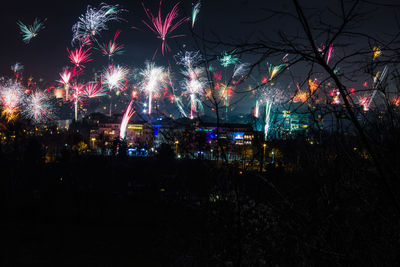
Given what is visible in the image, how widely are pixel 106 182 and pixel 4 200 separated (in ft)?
30.1

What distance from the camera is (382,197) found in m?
4.38

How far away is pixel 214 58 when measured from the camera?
217 centimetres

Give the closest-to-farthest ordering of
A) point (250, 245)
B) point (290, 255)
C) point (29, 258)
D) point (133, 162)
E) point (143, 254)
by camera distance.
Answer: point (290, 255) → point (250, 245) → point (29, 258) → point (143, 254) → point (133, 162)

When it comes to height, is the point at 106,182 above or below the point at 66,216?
above

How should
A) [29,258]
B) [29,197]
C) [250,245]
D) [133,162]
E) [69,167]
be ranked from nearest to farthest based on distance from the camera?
1. [250,245]
2. [29,258]
3. [29,197]
4. [69,167]
5. [133,162]

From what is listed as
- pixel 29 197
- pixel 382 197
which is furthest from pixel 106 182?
pixel 382 197

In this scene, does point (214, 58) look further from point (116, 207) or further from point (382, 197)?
point (116, 207)

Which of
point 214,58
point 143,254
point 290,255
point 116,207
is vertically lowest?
point 143,254

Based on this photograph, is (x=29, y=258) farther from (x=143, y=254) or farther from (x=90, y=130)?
(x=90, y=130)

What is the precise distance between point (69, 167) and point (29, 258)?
16.9m

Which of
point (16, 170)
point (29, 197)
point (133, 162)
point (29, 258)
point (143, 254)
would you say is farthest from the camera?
point (133, 162)

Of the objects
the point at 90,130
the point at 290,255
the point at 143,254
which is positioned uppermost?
the point at 90,130

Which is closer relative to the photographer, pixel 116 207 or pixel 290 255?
pixel 290 255

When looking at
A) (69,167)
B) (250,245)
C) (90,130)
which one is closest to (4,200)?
(69,167)
